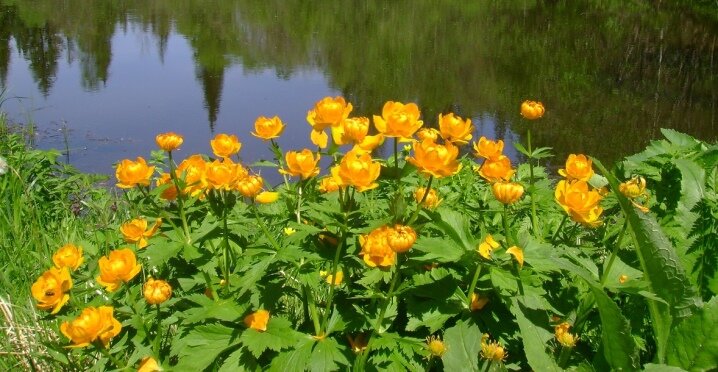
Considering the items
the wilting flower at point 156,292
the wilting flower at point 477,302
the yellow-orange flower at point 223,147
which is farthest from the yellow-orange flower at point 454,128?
the wilting flower at point 156,292

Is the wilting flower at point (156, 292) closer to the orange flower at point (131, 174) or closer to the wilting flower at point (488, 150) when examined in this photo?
the orange flower at point (131, 174)

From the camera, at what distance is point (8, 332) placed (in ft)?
6.31

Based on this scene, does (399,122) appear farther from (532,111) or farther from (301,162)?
(532,111)

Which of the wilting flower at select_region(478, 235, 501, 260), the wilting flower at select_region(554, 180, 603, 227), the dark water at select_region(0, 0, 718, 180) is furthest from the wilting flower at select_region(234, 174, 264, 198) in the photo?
the dark water at select_region(0, 0, 718, 180)

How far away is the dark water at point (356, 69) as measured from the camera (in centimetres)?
724

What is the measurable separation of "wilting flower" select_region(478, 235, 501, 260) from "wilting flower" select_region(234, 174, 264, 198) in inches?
16.7

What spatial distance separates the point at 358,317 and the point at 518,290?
0.30 metres

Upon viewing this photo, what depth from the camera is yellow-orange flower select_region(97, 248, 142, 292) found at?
1249 mm

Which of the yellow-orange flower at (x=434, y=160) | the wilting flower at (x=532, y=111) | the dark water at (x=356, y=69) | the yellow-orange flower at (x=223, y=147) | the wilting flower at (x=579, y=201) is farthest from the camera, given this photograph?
the dark water at (x=356, y=69)

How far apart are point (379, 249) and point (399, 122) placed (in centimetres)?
26

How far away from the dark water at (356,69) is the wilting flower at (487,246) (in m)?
5.06

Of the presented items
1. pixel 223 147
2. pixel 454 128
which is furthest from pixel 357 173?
pixel 223 147

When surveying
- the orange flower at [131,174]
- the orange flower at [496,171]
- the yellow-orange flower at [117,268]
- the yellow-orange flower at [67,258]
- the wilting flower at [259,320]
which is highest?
the orange flower at [496,171]

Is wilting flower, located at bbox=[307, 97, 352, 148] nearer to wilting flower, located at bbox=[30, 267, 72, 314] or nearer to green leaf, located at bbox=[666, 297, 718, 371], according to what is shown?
wilting flower, located at bbox=[30, 267, 72, 314]
